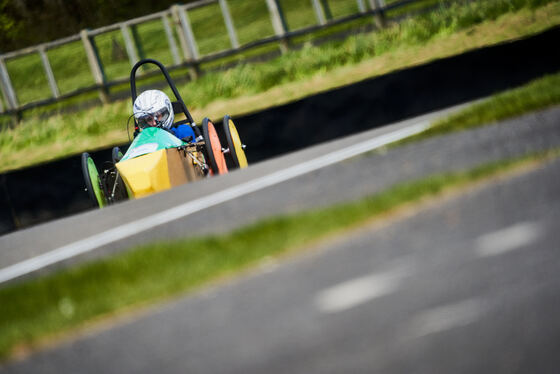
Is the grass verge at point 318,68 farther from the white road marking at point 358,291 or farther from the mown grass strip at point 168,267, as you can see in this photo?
the white road marking at point 358,291

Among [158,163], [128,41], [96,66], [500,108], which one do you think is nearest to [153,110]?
[158,163]

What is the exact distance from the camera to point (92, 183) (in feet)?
25.1

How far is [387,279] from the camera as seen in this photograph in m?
3.47

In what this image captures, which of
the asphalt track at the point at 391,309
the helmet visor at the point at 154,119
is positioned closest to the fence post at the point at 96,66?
the helmet visor at the point at 154,119

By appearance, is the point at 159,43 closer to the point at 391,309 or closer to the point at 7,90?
the point at 7,90

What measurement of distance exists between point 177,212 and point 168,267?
1.16 m

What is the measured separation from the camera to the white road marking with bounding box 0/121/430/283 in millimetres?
5172

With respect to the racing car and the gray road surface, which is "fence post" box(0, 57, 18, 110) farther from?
the gray road surface

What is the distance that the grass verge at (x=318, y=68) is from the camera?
12336mm

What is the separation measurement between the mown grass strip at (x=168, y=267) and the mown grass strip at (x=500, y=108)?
5.00 feet

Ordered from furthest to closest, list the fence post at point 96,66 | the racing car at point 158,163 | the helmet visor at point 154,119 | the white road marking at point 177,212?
the fence post at point 96,66, the helmet visor at point 154,119, the racing car at point 158,163, the white road marking at point 177,212

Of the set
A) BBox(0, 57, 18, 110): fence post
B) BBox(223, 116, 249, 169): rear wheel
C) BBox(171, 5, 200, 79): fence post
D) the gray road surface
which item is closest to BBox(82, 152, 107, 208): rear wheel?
the gray road surface

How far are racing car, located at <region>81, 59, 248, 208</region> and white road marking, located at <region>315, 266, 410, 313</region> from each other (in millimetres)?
3669

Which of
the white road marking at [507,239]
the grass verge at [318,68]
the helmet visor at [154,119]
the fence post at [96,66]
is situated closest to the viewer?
the white road marking at [507,239]
